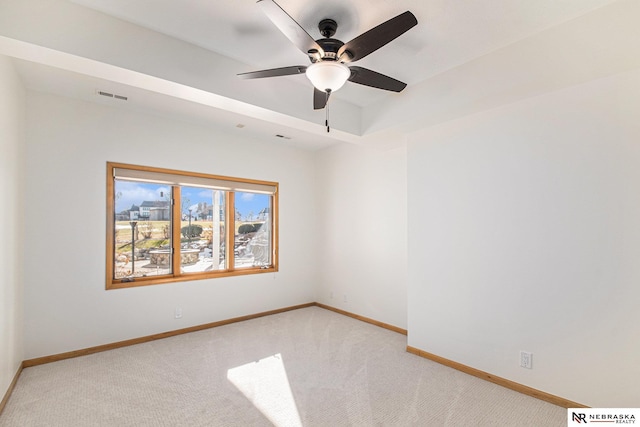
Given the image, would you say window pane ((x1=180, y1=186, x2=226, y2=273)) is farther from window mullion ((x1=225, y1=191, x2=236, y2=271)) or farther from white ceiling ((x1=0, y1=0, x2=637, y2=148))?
white ceiling ((x1=0, y1=0, x2=637, y2=148))

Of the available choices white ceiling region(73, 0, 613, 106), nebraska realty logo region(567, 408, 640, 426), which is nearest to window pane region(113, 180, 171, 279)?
white ceiling region(73, 0, 613, 106)

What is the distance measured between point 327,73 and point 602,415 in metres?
2.99

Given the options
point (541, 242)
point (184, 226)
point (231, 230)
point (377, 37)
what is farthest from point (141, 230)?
point (541, 242)

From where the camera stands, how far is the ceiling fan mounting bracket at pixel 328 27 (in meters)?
2.11

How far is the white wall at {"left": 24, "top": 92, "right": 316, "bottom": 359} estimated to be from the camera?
3148mm

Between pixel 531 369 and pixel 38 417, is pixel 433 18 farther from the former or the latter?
pixel 38 417

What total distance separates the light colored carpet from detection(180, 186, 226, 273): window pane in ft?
3.46

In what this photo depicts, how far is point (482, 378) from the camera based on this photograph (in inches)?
112

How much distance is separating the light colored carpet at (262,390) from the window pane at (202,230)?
3.46 ft

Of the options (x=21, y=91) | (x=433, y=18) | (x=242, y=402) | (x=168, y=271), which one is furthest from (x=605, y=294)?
(x=21, y=91)

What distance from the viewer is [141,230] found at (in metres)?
3.88

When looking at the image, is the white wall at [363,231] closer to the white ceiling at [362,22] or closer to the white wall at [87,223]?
the white wall at [87,223]

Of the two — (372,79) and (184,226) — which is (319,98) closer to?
(372,79)

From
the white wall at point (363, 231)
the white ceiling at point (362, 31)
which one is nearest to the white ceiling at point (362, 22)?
the white ceiling at point (362, 31)
